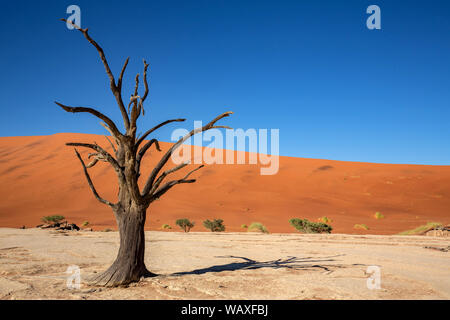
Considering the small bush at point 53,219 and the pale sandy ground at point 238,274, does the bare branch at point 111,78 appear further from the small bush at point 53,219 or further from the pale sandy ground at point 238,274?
the small bush at point 53,219

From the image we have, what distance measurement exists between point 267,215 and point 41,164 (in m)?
38.9

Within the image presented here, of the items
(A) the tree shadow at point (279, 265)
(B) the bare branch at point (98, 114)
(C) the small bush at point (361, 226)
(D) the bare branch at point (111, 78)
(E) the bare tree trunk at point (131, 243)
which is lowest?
(C) the small bush at point (361, 226)

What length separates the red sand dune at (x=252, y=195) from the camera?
26781mm

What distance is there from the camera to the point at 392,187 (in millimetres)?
39344

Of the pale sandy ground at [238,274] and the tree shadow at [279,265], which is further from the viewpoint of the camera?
the tree shadow at [279,265]

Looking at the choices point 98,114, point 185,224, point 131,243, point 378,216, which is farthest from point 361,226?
point 98,114

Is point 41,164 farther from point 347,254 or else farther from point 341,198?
point 347,254

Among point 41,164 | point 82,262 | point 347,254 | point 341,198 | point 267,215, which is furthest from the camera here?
point 41,164

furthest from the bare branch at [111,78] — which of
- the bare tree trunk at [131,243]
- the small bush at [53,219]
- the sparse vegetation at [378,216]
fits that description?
the sparse vegetation at [378,216]

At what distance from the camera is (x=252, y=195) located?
36.9 metres

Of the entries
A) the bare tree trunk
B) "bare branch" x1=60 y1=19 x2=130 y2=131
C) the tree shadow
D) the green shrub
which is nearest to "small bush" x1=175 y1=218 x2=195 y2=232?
the green shrub

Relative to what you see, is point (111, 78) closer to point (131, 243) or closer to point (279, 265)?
point (131, 243)

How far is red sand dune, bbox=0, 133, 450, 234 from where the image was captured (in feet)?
87.9
